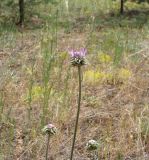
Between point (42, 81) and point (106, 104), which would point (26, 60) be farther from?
point (106, 104)

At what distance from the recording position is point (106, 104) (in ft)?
16.6

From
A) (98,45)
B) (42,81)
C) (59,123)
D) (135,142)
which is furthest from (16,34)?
(135,142)

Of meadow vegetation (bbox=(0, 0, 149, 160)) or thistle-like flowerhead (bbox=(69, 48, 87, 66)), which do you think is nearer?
thistle-like flowerhead (bbox=(69, 48, 87, 66))

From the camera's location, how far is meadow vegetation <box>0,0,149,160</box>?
13.1ft

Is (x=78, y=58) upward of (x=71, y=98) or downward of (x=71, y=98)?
upward

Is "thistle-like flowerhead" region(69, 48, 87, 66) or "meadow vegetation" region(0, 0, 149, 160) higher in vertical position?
"thistle-like flowerhead" region(69, 48, 87, 66)

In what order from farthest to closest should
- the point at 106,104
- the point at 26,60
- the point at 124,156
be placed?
the point at 26,60 < the point at 106,104 < the point at 124,156

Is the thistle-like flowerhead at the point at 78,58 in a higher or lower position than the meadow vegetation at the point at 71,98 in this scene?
higher

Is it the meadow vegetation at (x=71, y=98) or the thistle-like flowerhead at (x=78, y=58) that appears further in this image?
the meadow vegetation at (x=71, y=98)

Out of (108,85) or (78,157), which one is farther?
(108,85)

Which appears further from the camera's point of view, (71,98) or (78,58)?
(71,98)

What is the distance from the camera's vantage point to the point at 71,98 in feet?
16.6

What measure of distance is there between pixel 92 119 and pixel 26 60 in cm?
248

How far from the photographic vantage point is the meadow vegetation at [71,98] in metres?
4.00
